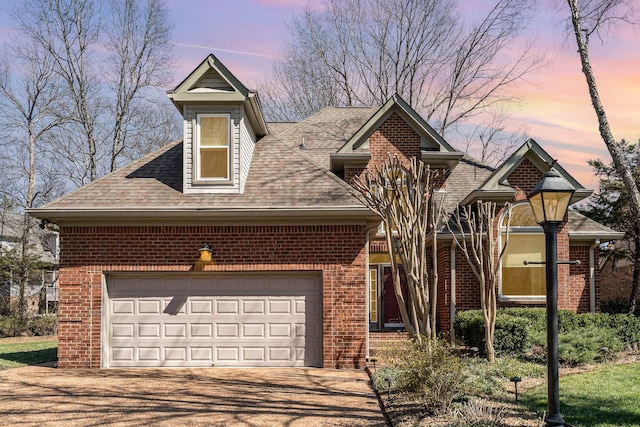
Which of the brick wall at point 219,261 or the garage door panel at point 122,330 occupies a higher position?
the brick wall at point 219,261

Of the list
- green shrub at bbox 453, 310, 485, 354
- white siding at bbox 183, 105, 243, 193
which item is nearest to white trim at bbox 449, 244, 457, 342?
green shrub at bbox 453, 310, 485, 354

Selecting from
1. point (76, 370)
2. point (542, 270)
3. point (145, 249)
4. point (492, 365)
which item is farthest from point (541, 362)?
point (76, 370)

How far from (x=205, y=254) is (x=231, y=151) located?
8.30 feet

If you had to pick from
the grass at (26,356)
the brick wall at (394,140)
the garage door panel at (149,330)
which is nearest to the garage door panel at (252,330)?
the garage door panel at (149,330)

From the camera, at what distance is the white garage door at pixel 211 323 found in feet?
49.8

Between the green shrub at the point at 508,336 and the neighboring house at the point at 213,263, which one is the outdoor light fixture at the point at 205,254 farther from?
the green shrub at the point at 508,336

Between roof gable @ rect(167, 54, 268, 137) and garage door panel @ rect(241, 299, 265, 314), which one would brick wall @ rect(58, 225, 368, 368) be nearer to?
garage door panel @ rect(241, 299, 265, 314)

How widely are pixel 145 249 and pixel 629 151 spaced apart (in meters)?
20.4

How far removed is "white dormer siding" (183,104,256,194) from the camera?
15734 millimetres

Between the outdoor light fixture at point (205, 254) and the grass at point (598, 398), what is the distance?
7267mm

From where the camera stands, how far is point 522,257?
1852cm

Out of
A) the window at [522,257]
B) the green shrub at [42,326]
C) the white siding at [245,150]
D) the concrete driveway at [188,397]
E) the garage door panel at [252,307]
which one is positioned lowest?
the green shrub at [42,326]

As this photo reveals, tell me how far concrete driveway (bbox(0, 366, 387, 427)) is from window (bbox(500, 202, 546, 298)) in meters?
6.24

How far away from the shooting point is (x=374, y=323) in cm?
2072
